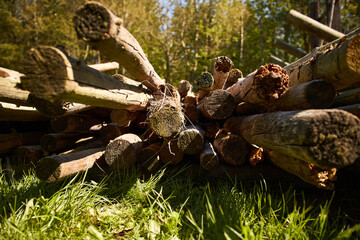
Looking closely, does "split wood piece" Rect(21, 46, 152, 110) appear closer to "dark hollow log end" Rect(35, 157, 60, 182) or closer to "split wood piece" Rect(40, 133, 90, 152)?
"dark hollow log end" Rect(35, 157, 60, 182)

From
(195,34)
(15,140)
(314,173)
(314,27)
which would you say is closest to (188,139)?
(314,173)

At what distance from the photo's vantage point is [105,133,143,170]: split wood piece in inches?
95.2

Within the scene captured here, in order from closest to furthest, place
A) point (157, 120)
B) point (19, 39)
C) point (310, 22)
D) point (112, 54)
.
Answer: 1. point (112, 54)
2. point (157, 120)
3. point (310, 22)
4. point (19, 39)

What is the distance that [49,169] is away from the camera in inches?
82.2

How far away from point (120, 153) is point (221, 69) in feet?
5.94


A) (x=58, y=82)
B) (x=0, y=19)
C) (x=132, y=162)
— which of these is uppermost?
(x=0, y=19)

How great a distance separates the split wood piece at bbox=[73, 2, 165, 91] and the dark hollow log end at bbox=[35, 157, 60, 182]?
4.14 ft

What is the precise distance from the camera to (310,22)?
3.84 metres

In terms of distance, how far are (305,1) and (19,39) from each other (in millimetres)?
17854

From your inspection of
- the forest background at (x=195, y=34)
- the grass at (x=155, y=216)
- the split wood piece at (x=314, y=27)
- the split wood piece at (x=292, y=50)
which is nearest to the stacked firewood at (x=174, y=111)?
the grass at (x=155, y=216)

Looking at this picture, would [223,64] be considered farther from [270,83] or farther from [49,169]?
[49,169]

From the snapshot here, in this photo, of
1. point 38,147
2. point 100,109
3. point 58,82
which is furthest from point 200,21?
point 58,82

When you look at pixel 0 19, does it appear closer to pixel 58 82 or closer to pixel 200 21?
pixel 200 21

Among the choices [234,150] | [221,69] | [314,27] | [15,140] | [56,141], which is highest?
[314,27]
